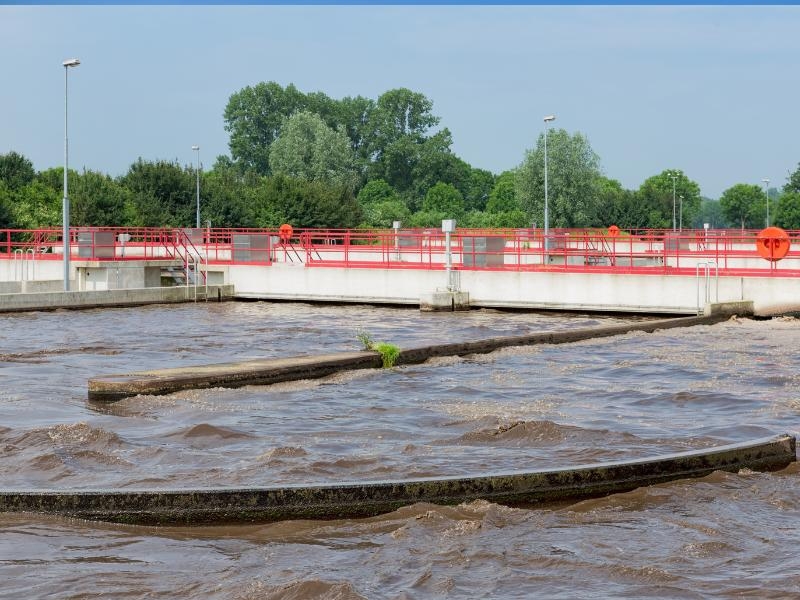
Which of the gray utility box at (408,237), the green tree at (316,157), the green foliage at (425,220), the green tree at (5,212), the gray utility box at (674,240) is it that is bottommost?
the gray utility box at (674,240)

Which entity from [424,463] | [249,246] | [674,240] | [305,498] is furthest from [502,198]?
[305,498]

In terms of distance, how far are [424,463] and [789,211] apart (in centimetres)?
12839

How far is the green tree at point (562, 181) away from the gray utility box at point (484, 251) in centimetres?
5000

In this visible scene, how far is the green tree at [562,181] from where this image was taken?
8469 cm

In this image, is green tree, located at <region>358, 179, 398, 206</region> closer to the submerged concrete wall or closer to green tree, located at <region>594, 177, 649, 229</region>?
green tree, located at <region>594, 177, 649, 229</region>

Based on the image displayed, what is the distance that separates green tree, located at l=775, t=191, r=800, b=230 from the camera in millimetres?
130000

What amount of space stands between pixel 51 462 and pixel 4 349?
11657 mm

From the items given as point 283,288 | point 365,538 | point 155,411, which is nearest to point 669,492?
point 365,538

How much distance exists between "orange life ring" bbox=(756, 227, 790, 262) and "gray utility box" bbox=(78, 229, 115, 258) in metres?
21.2

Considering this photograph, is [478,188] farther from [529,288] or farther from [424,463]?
[424,463]

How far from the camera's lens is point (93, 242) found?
128 ft

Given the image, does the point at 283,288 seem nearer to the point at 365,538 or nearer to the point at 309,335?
the point at 309,335

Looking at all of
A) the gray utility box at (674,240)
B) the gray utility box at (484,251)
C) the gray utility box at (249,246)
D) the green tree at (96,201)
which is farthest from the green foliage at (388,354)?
the green tree at (96,201)

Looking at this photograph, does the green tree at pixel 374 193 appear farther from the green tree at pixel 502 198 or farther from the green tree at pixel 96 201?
the green tree at pixel 96 201
